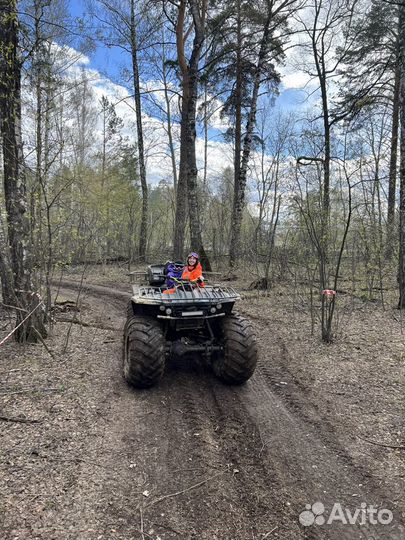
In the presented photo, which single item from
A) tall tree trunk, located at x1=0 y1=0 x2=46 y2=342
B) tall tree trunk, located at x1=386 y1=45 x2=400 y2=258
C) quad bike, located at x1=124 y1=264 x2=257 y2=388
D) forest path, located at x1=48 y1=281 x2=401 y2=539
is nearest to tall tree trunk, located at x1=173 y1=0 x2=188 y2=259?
tall tree trunk, located at x1=386 y1=45 x2=400 y2=258

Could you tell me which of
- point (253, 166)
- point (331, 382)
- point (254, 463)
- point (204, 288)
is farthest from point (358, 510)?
point (253, 166)

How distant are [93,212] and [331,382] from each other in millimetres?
11769

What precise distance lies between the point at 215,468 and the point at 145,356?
169 cm

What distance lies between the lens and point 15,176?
6.10 meters

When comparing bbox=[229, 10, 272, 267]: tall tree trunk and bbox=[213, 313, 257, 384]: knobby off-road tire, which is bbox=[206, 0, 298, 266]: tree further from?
bbox=[213, 313, 257, 384]: knobby off-road tire

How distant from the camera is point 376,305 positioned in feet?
34.4

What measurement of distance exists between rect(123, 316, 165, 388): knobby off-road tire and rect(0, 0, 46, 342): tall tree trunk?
2071mm

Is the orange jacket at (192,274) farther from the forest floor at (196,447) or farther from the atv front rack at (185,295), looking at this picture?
the forest floor at (196,447)

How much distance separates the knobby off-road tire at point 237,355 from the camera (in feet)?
16.4

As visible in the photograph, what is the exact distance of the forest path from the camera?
279 cm

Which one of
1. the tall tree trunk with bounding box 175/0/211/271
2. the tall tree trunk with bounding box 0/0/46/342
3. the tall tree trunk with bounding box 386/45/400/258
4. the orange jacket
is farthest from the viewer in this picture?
the tall tree trunk with bounding box 175/0/211/271

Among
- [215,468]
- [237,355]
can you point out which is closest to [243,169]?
[237,355]

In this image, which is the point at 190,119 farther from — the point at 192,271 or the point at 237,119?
the point at 192,271

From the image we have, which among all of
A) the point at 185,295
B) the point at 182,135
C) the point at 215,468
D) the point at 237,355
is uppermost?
the point at 182,135
